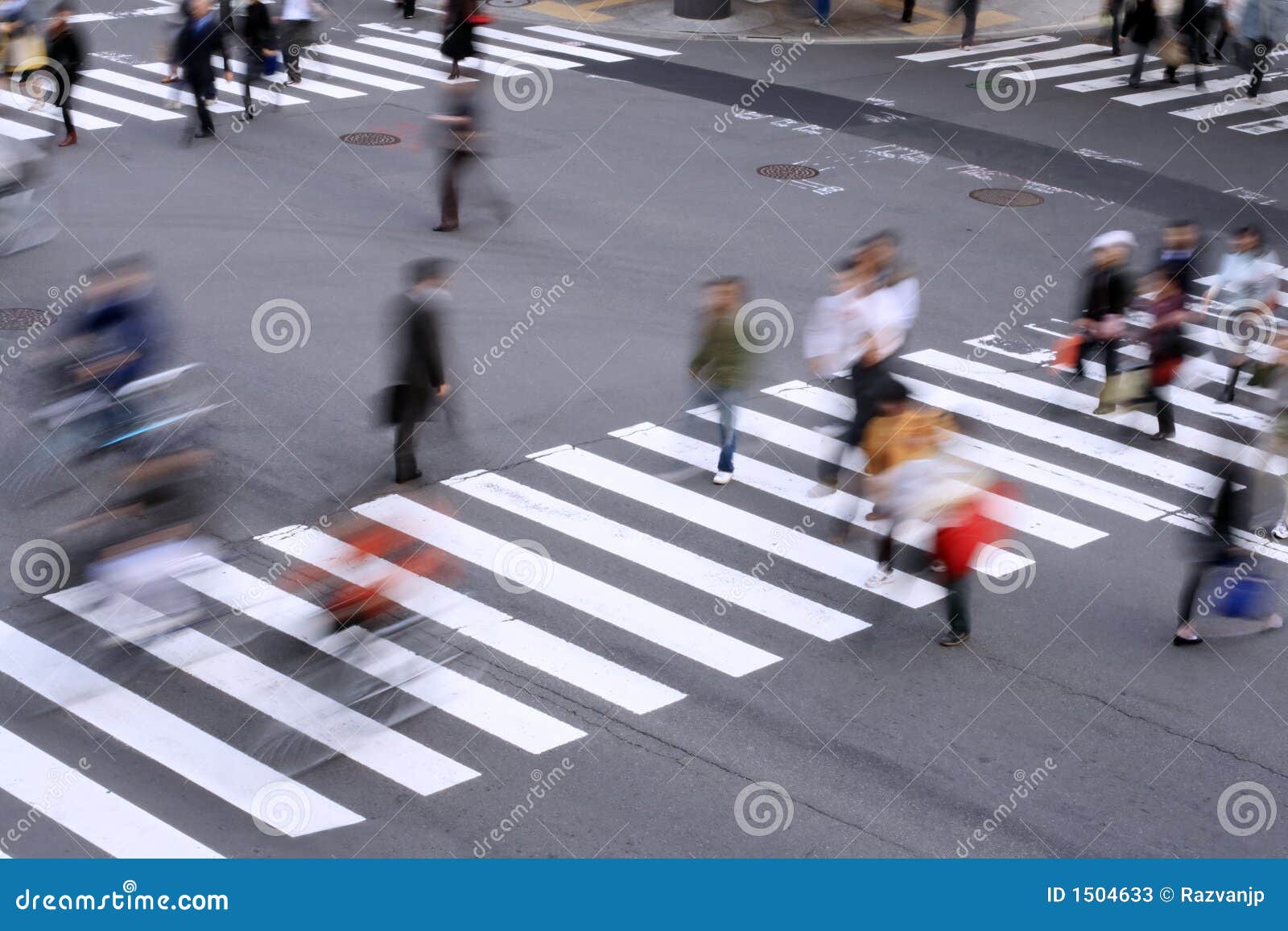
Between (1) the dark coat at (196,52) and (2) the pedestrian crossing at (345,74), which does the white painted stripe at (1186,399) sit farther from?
(2) the pedestrian crossing at (345,74)

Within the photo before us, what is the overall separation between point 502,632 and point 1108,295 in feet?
23.8

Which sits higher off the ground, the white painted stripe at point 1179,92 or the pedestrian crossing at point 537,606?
the white painted stripe at point 1179,92

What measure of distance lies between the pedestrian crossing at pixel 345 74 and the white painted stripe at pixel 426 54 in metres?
0.01

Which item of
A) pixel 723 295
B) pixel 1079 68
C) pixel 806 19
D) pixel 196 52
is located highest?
pixel 723 295

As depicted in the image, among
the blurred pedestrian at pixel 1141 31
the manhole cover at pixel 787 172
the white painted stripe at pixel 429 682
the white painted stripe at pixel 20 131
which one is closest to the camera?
the white painted stripe at pixel 429 682

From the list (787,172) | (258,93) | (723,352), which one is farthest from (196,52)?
(723,352)

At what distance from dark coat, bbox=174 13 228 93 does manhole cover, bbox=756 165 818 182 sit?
7451 millimetres

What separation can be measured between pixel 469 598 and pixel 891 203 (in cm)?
1099

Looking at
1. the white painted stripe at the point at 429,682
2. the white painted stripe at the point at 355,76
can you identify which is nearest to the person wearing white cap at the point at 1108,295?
the white painted stripe at the point at 429,682

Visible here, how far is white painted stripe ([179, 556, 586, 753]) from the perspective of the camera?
363 inches

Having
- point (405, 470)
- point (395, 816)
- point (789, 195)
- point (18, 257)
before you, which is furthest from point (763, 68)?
point (395, 816)

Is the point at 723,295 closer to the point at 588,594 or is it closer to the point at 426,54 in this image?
the point at 588,594

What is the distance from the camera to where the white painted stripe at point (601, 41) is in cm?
2777

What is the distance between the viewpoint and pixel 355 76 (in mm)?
25406
